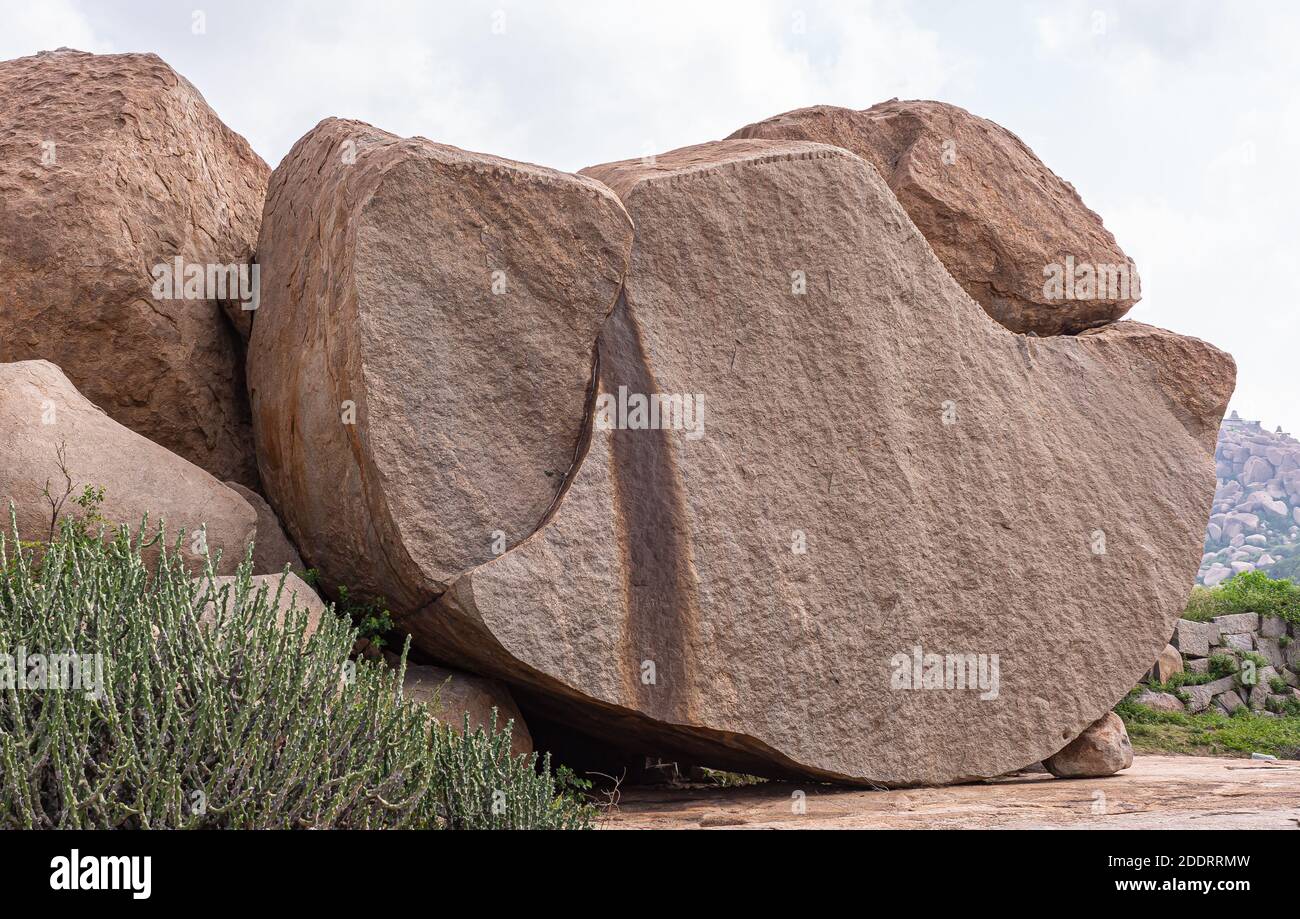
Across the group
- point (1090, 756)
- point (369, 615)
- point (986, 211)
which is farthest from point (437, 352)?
point (1090, 756)

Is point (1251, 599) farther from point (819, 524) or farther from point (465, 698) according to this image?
point (465, 698)

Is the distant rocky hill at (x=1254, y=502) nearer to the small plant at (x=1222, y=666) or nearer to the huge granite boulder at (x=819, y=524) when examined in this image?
the small plant at (x=1222, y=666)

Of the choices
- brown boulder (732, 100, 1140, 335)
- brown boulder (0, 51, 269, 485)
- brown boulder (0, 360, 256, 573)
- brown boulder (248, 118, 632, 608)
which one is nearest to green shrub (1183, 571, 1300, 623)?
brown boulder (732, 100, 1140, 335)

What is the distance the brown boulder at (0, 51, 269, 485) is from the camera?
237 inches

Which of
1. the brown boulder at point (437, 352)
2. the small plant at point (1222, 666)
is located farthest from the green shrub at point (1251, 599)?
the brown boulder at point (437, 352)

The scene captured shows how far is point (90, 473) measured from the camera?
17.4 feet

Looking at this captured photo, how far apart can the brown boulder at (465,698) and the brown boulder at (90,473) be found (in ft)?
3.88

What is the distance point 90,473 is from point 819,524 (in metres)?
3.69

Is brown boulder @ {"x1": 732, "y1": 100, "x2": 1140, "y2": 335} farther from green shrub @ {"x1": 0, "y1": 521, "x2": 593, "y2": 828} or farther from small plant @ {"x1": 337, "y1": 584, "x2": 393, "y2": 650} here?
green shrub @ {"x1": 0, "y1": 521, "x2": 593, "y2": 828}

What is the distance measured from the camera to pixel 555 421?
5.68 m

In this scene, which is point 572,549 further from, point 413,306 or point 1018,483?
point 1018,483

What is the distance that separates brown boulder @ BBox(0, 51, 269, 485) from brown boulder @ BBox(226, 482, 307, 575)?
0.66 m

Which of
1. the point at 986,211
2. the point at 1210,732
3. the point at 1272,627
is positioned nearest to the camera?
the point at 986,211
